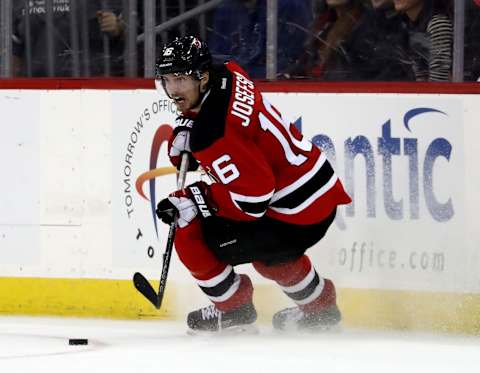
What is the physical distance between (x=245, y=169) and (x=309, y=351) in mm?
658

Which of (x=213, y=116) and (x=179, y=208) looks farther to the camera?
(x=179, y=208)

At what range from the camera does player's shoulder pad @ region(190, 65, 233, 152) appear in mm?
4449

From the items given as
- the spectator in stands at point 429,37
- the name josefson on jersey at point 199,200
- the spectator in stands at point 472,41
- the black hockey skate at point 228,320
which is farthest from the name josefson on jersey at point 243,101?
the spectator in stands at point 472,41

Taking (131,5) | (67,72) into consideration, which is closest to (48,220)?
(67,72)

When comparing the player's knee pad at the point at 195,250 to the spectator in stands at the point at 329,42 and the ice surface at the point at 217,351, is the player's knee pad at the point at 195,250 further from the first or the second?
the spectator in stands at the point at 329,42

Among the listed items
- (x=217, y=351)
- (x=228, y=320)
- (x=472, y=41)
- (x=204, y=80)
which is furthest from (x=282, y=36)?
(x=217, y=351)

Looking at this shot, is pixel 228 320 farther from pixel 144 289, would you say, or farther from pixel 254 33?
pixel 254 33

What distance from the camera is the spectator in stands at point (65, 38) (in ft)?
19.0

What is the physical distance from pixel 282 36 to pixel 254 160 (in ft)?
4.40

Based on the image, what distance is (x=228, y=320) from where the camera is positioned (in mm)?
4902

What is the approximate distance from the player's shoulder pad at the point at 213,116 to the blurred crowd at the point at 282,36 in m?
1.07

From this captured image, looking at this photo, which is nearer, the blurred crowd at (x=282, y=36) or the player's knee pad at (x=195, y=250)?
the player's knee pad at (x=195, y=250)

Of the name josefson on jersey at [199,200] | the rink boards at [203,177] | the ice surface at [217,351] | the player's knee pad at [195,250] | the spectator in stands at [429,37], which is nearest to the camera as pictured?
the ice surface at [217,351]

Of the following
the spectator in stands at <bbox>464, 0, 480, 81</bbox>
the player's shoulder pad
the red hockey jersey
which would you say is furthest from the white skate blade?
the spectator in stands at <bbox>464, 0, 480, 81</bbox>
